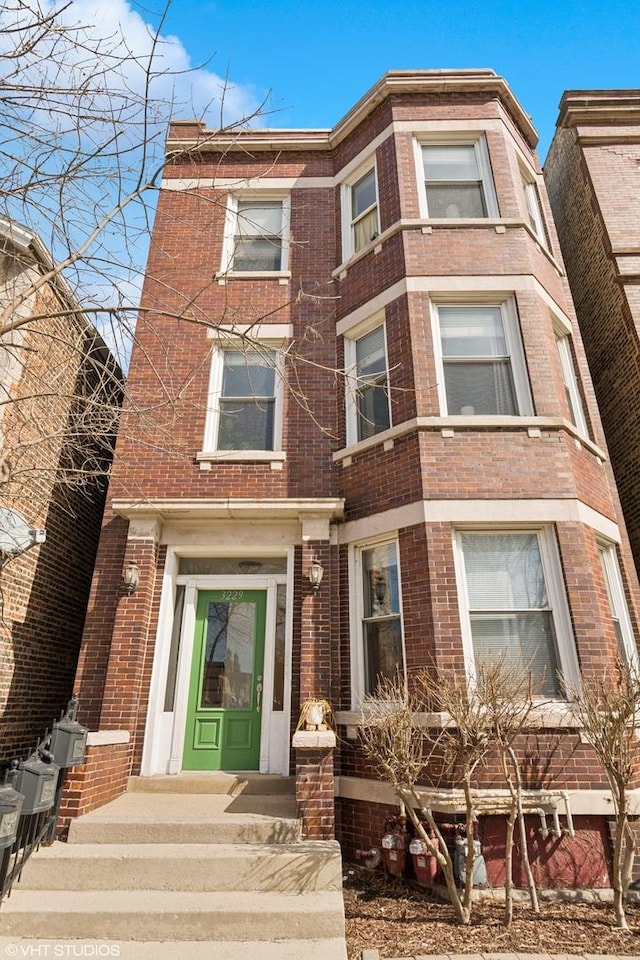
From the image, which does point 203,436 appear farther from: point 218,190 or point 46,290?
point 218,190

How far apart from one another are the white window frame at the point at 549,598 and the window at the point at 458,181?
5.21m

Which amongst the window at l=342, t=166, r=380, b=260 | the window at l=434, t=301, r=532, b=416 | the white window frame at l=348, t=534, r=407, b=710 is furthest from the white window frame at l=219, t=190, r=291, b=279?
the white window frame at l=348, t=534, r=407, b=710

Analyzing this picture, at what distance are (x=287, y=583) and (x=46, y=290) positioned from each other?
555cm

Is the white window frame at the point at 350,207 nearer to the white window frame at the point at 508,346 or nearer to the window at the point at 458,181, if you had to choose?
the window at the point at 458,181

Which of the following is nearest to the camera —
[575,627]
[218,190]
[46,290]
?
[575,627]

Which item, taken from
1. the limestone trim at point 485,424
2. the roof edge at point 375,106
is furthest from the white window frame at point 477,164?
the limestone trim at point 485,424

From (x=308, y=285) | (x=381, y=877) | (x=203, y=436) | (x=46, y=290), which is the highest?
(x=308, y=285)

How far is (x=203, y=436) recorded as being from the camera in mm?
8094

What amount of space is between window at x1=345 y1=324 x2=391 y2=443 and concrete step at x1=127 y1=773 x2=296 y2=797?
4.50m

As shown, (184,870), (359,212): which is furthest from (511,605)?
(359,212)

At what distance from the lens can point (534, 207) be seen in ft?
31.8

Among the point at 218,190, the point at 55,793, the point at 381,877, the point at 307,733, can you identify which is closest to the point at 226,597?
the point at 307,733

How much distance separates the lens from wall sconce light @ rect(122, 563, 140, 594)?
6.76m
